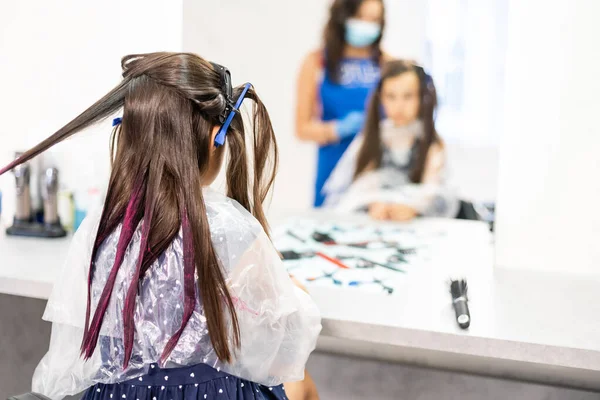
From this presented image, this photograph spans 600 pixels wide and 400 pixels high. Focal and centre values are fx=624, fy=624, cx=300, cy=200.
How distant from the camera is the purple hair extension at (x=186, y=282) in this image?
939mm

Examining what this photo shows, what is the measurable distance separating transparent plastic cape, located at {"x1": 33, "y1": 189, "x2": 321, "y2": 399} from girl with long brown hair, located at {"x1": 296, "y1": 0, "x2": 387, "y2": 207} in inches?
108

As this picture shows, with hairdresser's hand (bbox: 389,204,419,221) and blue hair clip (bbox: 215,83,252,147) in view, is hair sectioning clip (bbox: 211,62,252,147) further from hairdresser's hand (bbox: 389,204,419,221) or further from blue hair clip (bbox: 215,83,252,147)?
hairdresser's hand (bbox: 389,204,419,221)

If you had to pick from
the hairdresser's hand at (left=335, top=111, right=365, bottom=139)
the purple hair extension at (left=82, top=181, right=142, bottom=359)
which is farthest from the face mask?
the purple hair extension at (left=82, top=181, right=142, bottom=359)

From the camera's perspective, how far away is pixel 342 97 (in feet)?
12.4

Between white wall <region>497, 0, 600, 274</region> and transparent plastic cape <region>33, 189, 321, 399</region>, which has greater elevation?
white wall <region>497, 0, 600, 274</region>

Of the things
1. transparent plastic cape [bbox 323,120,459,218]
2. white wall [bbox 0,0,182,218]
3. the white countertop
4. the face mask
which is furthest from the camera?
the face mask

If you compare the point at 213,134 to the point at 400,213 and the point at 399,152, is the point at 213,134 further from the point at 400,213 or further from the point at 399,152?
the point at 399,152

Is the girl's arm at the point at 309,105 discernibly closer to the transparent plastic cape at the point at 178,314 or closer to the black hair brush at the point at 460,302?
the black hair brush at the point at 460,302

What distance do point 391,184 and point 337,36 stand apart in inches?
37.5

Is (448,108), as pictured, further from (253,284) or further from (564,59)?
(253,284)

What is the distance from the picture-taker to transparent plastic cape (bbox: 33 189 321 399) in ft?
3.19

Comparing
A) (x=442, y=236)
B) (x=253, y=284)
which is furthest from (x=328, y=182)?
(x=253, y=284)

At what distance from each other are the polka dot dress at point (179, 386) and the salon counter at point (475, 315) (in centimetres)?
24

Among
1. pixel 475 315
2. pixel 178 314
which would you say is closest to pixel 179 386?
pixel 178 314
